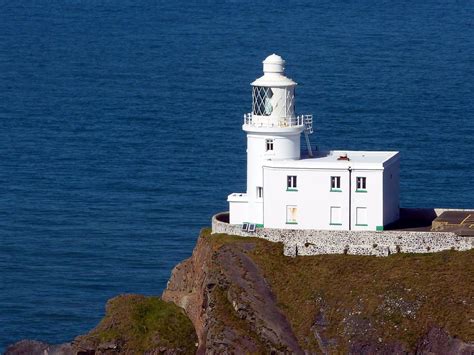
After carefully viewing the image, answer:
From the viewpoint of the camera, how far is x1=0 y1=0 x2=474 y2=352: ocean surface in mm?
104812

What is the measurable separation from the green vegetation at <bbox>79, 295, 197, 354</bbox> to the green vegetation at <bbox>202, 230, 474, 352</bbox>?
4277 millimetres

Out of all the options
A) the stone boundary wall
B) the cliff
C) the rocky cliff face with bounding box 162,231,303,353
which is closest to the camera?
the cliff

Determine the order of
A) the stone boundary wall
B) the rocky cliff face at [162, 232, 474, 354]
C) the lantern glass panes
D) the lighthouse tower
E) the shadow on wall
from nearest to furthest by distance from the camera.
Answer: the rocky cliff face at [162, 232, 474, 354] < the stone boundary wall < the shadow on wall < the lighthouse tower < the lantern glass panes

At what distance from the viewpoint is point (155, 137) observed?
465 ft

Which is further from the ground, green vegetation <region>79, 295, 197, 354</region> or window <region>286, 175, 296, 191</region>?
window <region>286, 175, 296, 191</region>

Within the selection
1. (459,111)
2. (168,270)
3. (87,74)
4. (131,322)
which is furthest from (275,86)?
(87,74)

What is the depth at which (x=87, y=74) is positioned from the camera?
579ft

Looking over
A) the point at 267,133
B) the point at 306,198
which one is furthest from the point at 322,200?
the point at 267,133

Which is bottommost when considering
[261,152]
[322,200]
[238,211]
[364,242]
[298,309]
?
[298,309]

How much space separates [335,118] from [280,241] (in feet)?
191

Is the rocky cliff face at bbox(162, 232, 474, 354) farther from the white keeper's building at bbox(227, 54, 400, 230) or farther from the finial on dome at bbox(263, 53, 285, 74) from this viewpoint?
the finial on dome at bbox(263, 53, 285, 74)

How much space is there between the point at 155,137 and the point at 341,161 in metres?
57.0

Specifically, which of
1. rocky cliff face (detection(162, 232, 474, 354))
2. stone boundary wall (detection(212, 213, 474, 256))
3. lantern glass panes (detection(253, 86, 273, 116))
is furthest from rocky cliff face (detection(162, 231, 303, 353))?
lantern glass panes (detection(253, 86, 273, 116))

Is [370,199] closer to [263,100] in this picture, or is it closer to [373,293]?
[373,293]
